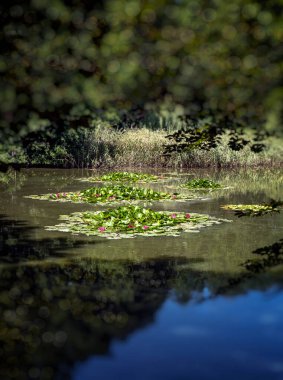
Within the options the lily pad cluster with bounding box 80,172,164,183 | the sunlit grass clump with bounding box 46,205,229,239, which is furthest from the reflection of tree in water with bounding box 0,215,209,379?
the lily pad cluster with bounding box 80,172,164,183

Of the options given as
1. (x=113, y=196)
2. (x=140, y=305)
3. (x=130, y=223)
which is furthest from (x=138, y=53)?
(x=113, y=196)

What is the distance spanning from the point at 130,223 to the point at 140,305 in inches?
196

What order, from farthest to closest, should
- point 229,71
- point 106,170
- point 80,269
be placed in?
1. point 106,170
2. point 80,269
3. point 229,71

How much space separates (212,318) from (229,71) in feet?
12.6

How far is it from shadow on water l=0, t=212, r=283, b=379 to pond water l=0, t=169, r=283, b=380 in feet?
0.04

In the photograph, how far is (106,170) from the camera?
1105 inches

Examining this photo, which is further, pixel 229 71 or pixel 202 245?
pixel 202 245

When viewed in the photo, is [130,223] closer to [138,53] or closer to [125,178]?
[138,53]

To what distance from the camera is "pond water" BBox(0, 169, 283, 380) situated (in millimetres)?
5293

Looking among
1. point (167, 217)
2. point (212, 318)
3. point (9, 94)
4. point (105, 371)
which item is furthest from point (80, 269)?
point (9, 94)

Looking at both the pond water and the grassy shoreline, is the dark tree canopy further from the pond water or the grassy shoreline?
the grassy shoreline

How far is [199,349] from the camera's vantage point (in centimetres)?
569

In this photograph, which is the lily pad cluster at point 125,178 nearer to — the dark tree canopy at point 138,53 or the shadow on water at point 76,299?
the shadow on water at point 76,299

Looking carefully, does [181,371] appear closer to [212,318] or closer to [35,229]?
[212,318]
